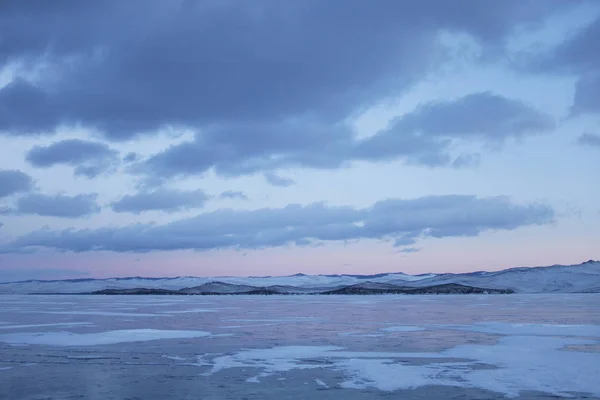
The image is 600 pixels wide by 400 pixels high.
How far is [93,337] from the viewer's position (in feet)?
47.6

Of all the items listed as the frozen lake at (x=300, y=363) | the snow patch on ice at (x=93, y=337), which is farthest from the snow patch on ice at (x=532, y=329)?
the snow patch on ice at (x=93, y=337)

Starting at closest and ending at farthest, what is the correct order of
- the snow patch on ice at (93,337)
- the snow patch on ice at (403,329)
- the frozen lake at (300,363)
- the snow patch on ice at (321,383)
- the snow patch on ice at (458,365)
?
the frozen lake at (300,363) < the snow patch on ice at (321,383) < the snow patch on ice at (458,365) < the snow patch on ice at (93,337) < the snow patch on ice at (403,329)

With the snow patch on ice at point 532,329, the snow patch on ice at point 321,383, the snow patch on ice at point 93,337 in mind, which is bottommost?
the snow patch on ice at point 321,383

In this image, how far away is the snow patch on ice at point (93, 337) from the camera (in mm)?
13367

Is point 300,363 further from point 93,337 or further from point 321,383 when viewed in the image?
point 93,337

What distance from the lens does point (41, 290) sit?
3730 inches

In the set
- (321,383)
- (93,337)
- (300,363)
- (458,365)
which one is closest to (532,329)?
(458,365)

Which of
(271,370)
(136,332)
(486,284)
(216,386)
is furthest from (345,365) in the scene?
(486,284)

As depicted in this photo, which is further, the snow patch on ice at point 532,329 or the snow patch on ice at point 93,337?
the snow patch on ice at point 532,329

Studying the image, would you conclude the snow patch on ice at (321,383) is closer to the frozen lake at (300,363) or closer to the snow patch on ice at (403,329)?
the frozen lake at (300,363)

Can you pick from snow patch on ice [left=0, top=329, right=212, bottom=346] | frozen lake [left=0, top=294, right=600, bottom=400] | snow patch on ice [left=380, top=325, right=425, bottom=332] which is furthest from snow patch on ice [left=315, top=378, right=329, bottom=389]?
snow patch on ice [left=380, top=325, right=425, bottom=332]

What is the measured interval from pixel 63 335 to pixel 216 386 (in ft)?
27.9

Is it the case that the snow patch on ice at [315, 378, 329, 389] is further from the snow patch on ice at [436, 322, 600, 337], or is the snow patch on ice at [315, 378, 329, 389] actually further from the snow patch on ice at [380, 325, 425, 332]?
the snow patch on ice at [436, 322, 600, 337]

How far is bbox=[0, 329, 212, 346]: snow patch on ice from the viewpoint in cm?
1337
